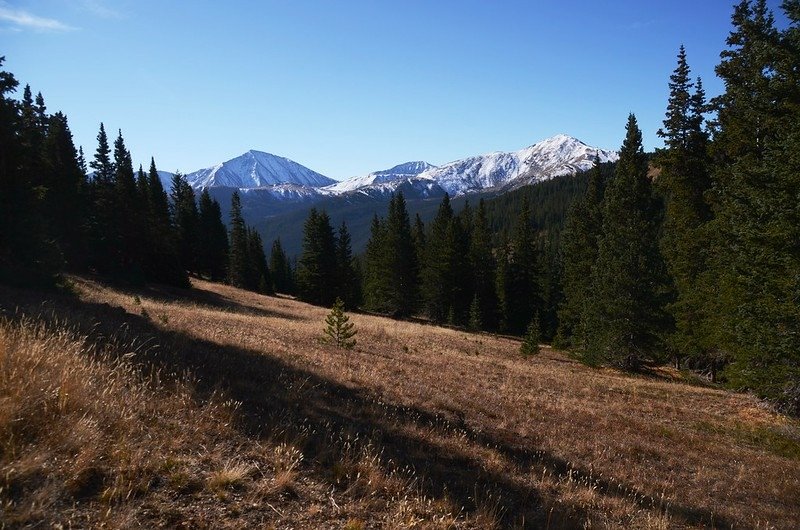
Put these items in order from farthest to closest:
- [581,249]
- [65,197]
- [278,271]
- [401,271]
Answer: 1. [278,271]
2. [401,271]
3. [581,249]
4. [65,197]

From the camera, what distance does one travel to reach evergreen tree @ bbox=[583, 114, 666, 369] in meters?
24.3

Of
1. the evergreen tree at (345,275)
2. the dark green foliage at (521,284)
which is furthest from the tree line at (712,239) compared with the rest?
the evergreen tree at (345,275)

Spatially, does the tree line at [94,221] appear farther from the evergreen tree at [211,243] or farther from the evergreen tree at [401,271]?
the evergreen tree at [401,271]

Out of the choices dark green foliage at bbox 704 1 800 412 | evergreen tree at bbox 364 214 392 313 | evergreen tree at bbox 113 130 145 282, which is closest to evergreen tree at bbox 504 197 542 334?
evergreen tree at bbox 364 214 392 313

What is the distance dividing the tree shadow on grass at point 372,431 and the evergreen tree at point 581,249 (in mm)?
26728

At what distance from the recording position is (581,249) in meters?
36.8

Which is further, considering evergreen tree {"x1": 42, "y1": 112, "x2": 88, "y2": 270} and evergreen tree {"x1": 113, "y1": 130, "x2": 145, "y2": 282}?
evergreen tree {"x1": 113, "y1": 130, "x2": 145, "y2": 282}

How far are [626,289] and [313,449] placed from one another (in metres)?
23.9

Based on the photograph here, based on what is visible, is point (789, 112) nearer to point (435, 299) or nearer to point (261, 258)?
point (435, 299)

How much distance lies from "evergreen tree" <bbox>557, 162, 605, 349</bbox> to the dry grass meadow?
2066cm

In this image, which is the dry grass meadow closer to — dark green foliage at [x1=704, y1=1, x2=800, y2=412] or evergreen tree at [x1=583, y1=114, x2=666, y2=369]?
dark green foliage at [x1=704, y1=1, x2=800, y2=412]

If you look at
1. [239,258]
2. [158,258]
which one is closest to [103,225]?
[158,258]

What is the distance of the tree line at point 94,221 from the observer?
19594 millimetres

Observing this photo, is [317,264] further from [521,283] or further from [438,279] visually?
[521,283]
